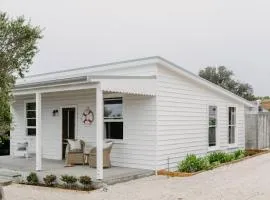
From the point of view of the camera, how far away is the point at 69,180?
1061 centimetres

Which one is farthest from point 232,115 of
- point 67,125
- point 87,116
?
point 67,125

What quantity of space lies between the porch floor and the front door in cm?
112

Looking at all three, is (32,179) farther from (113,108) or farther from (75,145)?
(113,108)

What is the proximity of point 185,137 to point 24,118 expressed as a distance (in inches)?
266

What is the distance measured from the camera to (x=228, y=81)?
3750 cm

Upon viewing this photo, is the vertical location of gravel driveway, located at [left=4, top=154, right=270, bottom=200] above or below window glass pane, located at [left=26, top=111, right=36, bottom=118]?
below

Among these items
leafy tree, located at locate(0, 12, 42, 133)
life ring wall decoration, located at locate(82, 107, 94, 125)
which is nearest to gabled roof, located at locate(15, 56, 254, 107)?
life ring wall decoration, located at locate(82, 107, 94, 125)

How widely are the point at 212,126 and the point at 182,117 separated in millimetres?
2466

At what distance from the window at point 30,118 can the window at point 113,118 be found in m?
4.15

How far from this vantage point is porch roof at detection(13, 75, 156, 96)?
36.2 feet

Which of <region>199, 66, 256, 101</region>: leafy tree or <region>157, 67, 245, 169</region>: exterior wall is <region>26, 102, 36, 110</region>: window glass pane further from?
<region>199, 66, 256, 101</region>: leafy tree

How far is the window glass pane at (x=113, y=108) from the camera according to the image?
1356 cm

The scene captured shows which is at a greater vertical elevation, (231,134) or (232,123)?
(232,123)

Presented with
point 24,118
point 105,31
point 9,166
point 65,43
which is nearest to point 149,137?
point 9,166
